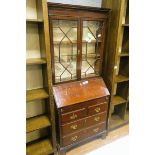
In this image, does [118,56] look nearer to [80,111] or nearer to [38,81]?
[80,111]

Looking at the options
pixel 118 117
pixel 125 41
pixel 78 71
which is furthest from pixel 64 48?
pixel 118 117

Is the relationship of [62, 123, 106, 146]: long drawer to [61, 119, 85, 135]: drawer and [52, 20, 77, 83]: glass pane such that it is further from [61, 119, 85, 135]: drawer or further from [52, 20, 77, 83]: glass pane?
[52, 20, 77, 83]: glass pane

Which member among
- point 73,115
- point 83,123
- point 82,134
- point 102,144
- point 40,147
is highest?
point 73,115

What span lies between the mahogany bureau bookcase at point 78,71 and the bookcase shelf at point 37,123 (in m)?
0.16

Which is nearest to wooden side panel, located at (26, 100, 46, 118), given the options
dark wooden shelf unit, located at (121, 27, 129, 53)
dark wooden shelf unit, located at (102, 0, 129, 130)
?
dark wooden shelf unit, located at (102, 0, 129, 130)

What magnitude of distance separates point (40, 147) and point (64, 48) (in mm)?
1291

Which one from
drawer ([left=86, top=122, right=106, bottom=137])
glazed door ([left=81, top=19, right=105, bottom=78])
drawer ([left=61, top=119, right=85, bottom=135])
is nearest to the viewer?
drawer ([left=61, top=119, right=85, bottom=135])

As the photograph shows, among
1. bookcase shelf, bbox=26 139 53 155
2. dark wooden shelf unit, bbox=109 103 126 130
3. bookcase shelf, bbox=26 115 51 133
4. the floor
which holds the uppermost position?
bookcase shelf, bbox=26 115 51 133

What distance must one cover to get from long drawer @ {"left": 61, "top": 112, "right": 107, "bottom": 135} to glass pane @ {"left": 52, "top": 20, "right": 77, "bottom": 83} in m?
0.57

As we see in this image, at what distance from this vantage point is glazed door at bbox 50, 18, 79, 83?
1.72m

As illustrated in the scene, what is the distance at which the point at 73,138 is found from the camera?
1.96 metres
